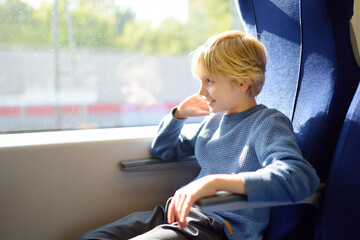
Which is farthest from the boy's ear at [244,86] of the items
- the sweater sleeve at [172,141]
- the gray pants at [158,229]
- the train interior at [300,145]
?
the gray pants at [158,229]

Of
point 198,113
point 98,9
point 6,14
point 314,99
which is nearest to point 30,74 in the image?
point 6,14

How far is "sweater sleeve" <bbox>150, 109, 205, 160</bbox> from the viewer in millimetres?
1362

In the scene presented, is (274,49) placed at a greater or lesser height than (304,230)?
greater

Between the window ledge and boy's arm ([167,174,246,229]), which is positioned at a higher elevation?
boy's arm ([167,174,246,229])

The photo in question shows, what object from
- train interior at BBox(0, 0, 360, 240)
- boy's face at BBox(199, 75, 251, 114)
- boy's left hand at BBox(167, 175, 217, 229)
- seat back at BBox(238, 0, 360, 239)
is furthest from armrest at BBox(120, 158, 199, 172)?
boy's left hand at BBox(167, 175, 217, 229)

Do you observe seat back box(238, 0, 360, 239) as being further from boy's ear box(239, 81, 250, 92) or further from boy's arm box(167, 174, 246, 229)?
boy's arm box(167, 174, 246, 229)

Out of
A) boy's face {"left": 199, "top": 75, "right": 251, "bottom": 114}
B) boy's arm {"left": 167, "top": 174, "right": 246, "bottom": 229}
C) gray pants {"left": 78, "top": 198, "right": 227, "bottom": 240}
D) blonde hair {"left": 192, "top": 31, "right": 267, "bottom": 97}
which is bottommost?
gray pants {"left": 78, "top": 198, "right": 227, "bottom": 240}

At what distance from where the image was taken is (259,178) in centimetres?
85

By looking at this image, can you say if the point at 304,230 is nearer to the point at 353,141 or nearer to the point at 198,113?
the point at 353,141

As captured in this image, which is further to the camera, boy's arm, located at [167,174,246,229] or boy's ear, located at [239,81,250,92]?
boy's ear, located at [239,81,250,92]

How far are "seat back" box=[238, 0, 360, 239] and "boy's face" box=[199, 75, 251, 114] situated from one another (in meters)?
0.14

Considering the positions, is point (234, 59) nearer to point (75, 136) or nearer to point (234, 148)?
point (234, 148)

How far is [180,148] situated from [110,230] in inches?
15.1

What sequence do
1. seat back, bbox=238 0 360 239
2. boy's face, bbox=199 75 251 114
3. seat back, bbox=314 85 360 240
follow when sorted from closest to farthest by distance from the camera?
1. seat back, bbox=314 85 360 240
2. seat back, bbox=238 0 360 239
3. boy's face, bbox=199 75 251 114
